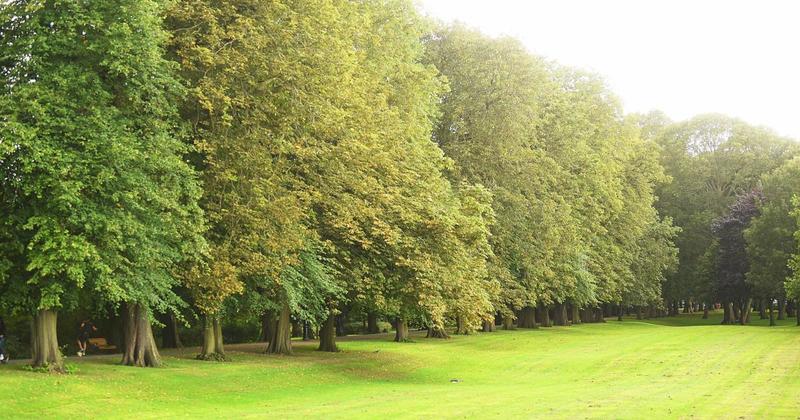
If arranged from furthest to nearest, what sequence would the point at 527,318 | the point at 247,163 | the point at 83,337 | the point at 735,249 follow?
1. the point at 735,249
2. the point at 527,318
3. the point at 83,337
4. the point at 247,163

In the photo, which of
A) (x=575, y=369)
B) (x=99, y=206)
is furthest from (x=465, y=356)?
(x=99, y=206)

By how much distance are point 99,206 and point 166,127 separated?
12.8 ft

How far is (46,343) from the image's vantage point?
26547 millimetres

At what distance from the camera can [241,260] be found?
103 feet

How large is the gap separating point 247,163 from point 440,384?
1134 cm

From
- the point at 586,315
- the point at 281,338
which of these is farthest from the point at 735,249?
the point at 281,338

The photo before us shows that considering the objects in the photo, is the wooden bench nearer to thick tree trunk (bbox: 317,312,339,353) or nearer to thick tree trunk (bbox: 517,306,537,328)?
thick tree trunk (bbox: 317,312,339,353)

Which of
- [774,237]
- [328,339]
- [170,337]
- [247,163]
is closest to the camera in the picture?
[247,163]

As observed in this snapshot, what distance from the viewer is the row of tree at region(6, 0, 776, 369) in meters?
25.4

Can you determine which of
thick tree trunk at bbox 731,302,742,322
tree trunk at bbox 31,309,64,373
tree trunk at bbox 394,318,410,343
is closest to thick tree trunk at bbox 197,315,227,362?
tree trunk at bbox 31,309,64,373

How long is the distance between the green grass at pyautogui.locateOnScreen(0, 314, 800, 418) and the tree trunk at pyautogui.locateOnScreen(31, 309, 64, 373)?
0.67m

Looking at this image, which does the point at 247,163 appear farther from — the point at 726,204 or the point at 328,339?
the point at 726,204

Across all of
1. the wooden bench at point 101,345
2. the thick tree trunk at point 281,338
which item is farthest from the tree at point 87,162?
the wooden bench at point 101,345

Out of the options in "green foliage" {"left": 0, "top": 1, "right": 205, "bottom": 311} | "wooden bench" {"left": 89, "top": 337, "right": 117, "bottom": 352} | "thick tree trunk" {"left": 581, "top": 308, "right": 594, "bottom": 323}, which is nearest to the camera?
"green foliage" {"left": 0, "top": 1, "right": 205, "bottom": 311}
